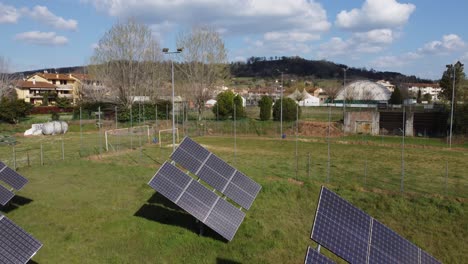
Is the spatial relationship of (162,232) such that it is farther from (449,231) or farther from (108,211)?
(449,231)

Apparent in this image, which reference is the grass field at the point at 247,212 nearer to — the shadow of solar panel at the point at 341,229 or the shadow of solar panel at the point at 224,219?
the shadow of solar panel at the point at 224,219

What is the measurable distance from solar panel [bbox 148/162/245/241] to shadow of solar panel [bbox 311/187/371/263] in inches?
166

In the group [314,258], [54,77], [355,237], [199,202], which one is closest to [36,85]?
[54,77]

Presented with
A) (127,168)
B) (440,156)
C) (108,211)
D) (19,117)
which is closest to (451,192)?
(440,156)

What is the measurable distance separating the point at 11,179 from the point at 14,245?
7.36 metres

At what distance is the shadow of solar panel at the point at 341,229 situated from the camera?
21.8 feet

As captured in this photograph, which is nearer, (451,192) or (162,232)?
(162,232)

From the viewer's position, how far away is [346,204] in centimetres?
765

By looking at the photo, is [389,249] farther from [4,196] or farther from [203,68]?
[203,68]

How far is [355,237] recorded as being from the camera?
6996 mm

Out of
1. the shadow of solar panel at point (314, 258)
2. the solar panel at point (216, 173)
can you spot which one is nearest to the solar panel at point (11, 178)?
the solar panel at point (216, 173)

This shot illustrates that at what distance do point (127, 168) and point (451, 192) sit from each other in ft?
51.3

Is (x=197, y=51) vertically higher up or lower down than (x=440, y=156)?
higher up

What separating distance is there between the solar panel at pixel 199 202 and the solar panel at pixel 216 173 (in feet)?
1.70
